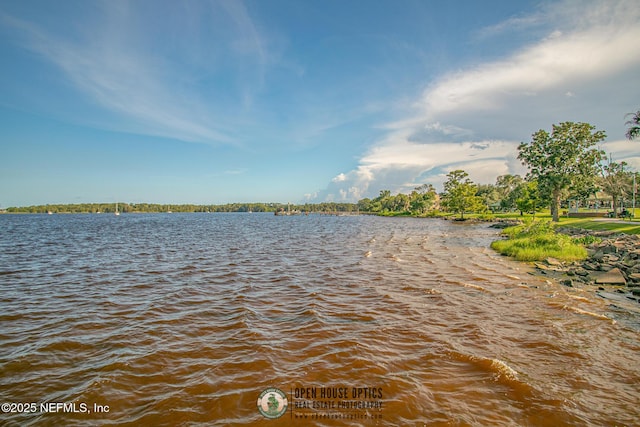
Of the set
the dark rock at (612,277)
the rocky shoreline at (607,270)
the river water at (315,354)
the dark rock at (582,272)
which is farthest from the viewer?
the dark rock at (582,272)

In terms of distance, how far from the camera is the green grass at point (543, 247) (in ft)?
75.7

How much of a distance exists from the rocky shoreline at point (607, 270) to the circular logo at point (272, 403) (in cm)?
1618

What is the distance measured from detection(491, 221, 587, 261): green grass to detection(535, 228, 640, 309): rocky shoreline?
0.96 metres

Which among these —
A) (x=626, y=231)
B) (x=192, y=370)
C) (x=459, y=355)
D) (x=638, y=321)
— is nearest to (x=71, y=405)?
(x=192, y=370)

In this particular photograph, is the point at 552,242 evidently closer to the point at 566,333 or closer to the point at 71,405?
the point at 566,333

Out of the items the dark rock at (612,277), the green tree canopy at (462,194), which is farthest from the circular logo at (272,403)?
the green tree canopy at (462,194)

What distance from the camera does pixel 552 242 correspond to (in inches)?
989

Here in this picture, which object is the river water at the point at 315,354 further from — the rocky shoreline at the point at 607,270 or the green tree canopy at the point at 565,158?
the green tree canopy at the point at 565,158

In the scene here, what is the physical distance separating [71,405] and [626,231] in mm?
45676

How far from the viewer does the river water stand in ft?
20.8

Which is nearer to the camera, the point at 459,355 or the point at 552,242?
the point at 459,355

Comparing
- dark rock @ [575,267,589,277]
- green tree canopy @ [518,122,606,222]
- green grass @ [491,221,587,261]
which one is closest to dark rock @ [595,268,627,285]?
dark rock @ [575,267,589,277]

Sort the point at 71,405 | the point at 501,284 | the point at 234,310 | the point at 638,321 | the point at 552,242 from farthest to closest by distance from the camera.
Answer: the point at 552,242, the point at 501,284, the point at 234,310, the point at 638,321, the point at 71,405

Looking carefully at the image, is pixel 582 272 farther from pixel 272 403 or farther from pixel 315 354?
pixel 272 403
